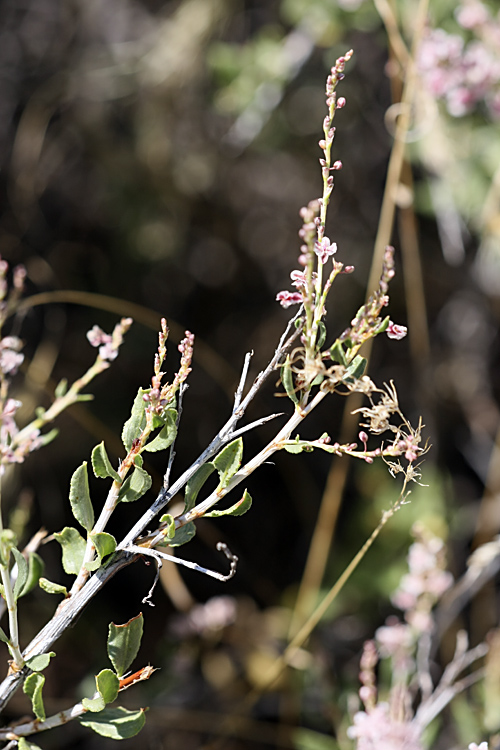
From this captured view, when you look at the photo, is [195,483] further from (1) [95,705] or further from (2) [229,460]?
(1) [95,705]

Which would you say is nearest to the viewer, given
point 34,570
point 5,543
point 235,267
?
point 5,543

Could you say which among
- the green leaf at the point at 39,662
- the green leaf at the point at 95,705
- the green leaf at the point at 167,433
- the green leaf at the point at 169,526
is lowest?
the green leaf at the point at 95,705

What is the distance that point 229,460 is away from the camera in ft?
1.63

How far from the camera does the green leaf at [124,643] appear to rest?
505mm

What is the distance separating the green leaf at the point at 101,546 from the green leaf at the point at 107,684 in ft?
0.25

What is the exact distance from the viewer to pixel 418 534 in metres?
0.84

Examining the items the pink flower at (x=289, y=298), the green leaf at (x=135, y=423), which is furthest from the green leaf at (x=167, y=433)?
the pink flower at (x=289, y=298)

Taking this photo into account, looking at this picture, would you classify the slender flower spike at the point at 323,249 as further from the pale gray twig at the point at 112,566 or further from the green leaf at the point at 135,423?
the green leaf at the point at 135,423

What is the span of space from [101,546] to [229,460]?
112 mm

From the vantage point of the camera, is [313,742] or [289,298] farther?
[313,742]

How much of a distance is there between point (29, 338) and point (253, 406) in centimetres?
67

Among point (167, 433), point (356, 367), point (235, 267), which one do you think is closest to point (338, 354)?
point (356, 367)

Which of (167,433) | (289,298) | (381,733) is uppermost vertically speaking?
(289,298)

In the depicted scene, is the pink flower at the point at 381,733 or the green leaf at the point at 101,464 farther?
the pink flower at the point at 381,733
